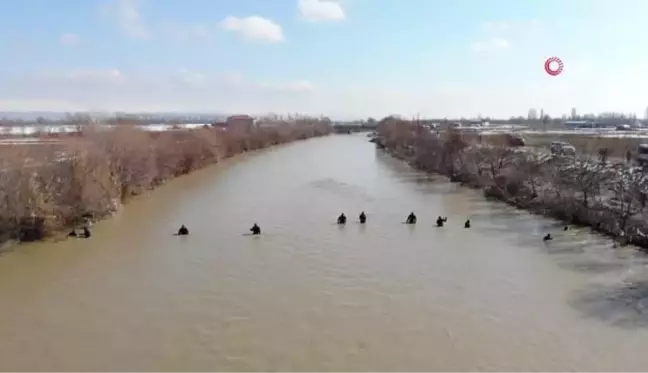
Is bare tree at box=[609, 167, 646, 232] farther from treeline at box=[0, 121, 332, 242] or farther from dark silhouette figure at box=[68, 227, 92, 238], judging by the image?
treeline at box=[0, 121, 332, 242]

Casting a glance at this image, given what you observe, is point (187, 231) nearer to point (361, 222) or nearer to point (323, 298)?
point (361, 222)

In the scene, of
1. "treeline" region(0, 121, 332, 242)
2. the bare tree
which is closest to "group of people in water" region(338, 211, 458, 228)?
the bare tree

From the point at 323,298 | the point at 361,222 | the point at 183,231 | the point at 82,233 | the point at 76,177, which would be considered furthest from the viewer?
the point at 361,222

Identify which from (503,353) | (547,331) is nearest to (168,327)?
(503,353)

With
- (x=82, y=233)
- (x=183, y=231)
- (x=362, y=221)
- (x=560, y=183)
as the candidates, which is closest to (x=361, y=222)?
(x=362, y=221)

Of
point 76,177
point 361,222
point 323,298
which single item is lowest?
point 323,298

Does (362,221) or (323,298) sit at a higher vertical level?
(362,221)

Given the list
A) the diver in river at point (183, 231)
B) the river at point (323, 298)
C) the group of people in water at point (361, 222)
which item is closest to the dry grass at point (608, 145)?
the group of people in water at point (361, 222)
